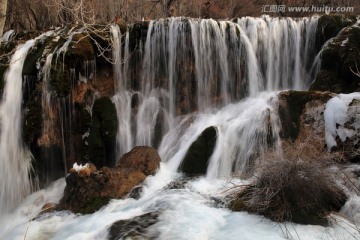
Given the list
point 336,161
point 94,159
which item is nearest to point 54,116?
point 94,159

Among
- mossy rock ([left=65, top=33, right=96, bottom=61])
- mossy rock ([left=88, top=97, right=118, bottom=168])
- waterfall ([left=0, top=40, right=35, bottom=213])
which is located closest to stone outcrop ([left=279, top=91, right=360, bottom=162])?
mossy rock ([left=88, top=97, right=118, bottom=168])

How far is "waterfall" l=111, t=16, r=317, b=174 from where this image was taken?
11.3 metres

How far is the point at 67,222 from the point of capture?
7578 mm

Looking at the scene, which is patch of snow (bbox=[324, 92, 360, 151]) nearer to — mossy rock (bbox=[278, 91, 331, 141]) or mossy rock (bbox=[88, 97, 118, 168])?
mossy rock (bbox=[278, 91, 331, 141])

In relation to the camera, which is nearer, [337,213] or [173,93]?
[337,213]

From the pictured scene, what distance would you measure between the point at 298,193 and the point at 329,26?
8.24m

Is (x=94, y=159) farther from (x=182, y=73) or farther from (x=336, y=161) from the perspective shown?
(x=336, y=161)

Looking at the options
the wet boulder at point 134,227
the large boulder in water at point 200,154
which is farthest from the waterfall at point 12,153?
the wet boulder at point 134,227

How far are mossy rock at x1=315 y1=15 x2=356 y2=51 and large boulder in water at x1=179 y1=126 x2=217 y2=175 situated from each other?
5.83m

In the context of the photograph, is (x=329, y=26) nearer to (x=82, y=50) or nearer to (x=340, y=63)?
(x=340, y=63)

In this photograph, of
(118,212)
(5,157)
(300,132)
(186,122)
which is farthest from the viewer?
(186,122)

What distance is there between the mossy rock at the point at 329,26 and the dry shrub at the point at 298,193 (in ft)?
24.9

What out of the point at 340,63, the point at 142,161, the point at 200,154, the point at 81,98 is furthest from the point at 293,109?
the point at 81,98

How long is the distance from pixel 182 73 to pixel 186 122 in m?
1.63
